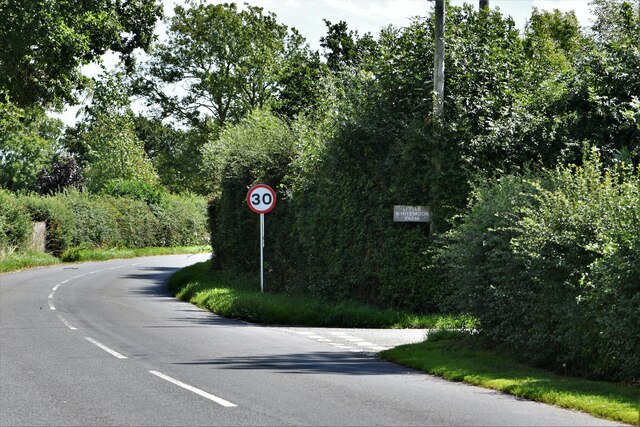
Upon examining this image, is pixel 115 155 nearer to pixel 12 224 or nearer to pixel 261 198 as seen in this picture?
pixel 12 224

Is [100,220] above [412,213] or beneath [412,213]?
above

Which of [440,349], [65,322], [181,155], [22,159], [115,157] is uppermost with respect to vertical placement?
[22,159]

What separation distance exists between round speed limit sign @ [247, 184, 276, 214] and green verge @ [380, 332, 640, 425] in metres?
10.4

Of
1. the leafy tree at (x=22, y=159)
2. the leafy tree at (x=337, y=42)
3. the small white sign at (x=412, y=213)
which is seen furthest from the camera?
the leafy tree at (x=22, y=159)

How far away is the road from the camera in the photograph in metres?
9.59

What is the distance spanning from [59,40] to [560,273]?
23.4 meters

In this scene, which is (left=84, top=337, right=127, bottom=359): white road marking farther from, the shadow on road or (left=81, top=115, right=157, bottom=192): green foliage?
(left=81, top=115, right=157, bottom=192): green foliage

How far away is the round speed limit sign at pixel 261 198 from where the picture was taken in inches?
1038

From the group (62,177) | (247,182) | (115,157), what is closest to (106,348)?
(247,182)

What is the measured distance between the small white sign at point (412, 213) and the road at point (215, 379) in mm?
2772

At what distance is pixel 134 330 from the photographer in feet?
63.5

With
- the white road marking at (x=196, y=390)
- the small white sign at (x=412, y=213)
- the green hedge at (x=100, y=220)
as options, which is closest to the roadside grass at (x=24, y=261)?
the green hedge at (x=100, y=220)

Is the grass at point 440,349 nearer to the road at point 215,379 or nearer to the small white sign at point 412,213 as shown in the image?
the road at point 215,379

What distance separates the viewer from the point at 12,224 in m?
50.1
